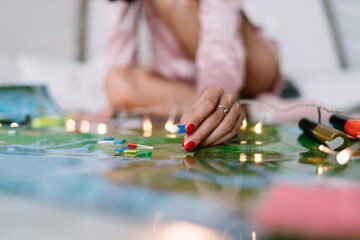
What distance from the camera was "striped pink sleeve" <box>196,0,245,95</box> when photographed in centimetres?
63

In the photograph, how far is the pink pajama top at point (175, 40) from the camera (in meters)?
0.71

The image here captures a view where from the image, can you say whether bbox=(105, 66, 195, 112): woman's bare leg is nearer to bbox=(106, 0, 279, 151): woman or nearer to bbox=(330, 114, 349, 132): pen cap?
bbox=(106, 0, 279, 151): woman

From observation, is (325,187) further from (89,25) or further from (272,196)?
(89,25)

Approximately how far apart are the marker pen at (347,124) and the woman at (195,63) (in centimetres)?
14

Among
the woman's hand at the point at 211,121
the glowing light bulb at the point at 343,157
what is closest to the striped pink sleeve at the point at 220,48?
the woman's hand at the point at 211,121

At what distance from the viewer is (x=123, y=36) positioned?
1163 millimetres

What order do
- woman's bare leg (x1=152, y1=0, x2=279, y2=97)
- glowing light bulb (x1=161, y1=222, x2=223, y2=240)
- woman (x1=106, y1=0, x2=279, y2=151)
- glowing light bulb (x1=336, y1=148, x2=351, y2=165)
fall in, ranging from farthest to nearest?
woman's bare leg (x1=152, y1=0, x2=279, y2=97)
woman (x1=106, y1=0, x2=279, y2=151)
glowing light bulb (x1=336, y1=148, x2=351, y2=165)
glowing light bulb (x1=161, y1=222, x2=223, y2=240)

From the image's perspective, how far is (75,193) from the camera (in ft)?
0.70

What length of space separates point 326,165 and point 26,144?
0.37m

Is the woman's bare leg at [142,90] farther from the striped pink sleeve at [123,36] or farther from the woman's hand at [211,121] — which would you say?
the woman's hand at [211,121]

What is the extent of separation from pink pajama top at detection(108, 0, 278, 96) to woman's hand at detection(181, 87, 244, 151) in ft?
0.91

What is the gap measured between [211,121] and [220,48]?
0.37 metres

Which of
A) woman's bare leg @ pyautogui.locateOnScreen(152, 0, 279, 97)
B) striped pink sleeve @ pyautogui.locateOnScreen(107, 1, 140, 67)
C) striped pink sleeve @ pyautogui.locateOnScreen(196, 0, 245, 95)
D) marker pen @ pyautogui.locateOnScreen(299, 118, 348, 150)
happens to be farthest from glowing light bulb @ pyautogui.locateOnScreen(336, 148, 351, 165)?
striped pink sleeve @ pyautogui.locateOnScreen(107, 1, 140, 67)

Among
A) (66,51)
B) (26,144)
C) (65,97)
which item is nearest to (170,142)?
(26,144)
